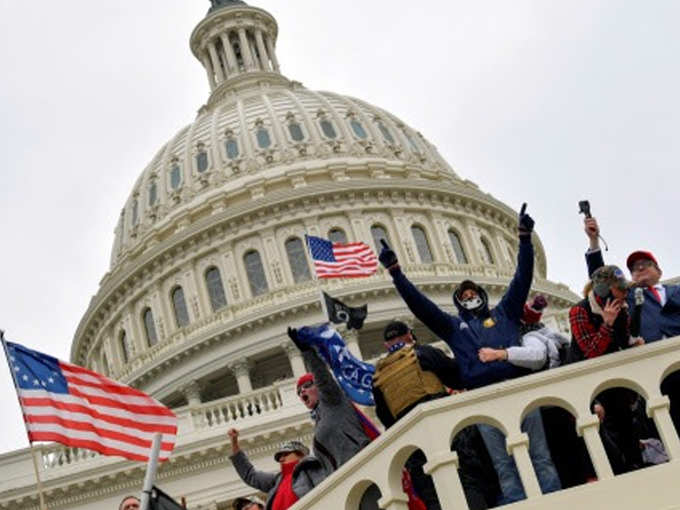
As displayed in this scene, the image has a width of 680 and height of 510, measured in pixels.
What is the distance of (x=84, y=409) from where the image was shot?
13195mm

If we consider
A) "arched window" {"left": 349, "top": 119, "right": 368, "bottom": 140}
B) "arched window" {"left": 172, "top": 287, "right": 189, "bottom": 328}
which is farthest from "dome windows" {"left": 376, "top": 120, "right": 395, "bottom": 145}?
"arched window" {"left": 172, "top": 287, "right": 189, "bottom": 328}

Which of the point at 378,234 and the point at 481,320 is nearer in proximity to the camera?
the point at 481,320

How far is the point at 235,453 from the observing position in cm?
1089

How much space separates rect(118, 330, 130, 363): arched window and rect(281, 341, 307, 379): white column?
1009cm

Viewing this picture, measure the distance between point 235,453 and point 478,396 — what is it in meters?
3.61

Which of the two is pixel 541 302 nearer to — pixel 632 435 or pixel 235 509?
pixel 632 435

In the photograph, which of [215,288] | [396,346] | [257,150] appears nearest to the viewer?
[396,346]

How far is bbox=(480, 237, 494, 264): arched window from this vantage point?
5838 cm

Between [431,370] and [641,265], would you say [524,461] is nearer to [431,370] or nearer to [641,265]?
[431,370]

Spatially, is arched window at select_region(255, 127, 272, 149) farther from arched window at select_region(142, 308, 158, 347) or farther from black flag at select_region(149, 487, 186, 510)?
black flag at select_region(149, 487, 186, 510)

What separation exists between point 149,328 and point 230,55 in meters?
22.4

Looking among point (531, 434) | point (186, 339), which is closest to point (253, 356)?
point (186, 339)

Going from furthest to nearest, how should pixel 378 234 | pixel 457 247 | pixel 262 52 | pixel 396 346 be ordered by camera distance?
pixel 262 52, pixel 457 247, pixel 378 234, pixel 396 346

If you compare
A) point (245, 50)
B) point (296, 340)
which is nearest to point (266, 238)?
point (245, 50)
